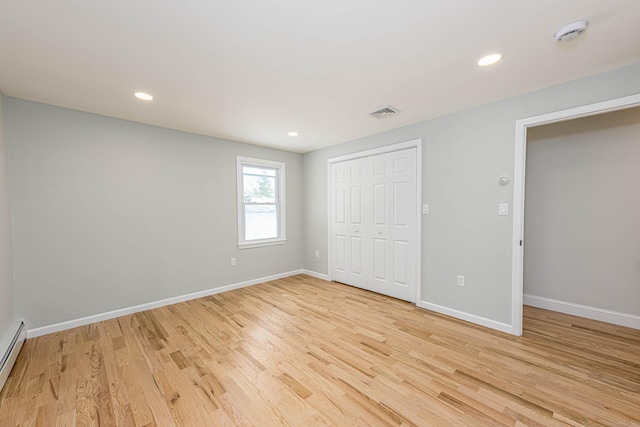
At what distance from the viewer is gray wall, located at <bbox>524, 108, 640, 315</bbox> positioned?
8.92ft

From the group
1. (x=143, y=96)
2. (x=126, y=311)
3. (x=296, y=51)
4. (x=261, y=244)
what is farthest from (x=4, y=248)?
(x=296, y=51)

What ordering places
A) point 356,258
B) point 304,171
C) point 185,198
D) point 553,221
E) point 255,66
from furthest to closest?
point 304,171 → point 356,258 → point 185,198 → point 553,221 → point 255,66

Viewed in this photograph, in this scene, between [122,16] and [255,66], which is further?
[255,66]

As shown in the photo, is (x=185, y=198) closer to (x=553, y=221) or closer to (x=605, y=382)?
(x=605, y=382)

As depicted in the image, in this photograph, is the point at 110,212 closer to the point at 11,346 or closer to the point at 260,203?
the point at 11,346

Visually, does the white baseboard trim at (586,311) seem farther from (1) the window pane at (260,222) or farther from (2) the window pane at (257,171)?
(2) the window pane at (257,171)

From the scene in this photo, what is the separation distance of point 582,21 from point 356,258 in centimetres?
344

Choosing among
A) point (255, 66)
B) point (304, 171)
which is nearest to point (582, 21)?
point (255, 66)

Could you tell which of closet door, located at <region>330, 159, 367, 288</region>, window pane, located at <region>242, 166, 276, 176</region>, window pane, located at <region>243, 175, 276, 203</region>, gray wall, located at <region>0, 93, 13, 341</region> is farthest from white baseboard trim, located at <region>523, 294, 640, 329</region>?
gray wall, located at <region>0, 93, 13, 341</region>

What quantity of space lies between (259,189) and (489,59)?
11.9 feet

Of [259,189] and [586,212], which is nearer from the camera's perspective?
[586,212]

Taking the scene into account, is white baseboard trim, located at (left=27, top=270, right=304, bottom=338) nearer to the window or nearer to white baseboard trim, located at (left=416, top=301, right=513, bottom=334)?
the window

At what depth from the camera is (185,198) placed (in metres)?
3.67

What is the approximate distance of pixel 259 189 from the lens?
455 centimetres
